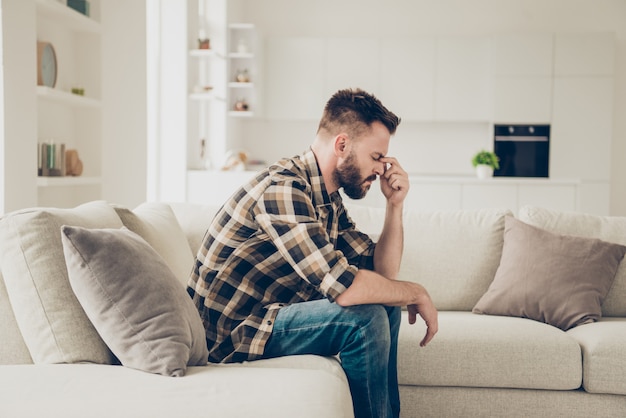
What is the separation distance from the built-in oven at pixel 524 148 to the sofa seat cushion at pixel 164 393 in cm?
570

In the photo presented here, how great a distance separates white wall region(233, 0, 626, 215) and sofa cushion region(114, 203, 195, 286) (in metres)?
4.82

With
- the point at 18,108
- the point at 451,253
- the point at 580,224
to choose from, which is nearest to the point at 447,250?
the point at 451,253

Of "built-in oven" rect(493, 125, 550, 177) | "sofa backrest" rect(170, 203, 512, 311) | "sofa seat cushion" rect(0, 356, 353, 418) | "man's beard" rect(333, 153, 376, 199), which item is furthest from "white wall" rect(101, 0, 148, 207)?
"built-in oven" rect(493, 125, 550, 177)

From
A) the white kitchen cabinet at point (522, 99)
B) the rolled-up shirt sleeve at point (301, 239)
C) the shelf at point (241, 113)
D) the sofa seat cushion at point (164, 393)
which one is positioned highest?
the white kitchen cabinet at point (522, 99)

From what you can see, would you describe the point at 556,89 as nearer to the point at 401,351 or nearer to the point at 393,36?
the point at 393,36

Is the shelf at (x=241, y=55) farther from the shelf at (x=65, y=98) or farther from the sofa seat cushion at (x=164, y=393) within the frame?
the sofa seat cushion at (x=164, y=393)

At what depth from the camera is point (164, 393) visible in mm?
1654

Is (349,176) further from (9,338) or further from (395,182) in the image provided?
(9,338)

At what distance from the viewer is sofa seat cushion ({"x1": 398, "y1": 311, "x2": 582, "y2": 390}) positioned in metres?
2.55

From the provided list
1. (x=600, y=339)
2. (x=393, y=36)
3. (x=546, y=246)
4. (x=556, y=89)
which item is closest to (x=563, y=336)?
(x=600, y=339)

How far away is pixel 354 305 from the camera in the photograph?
6.55 feet

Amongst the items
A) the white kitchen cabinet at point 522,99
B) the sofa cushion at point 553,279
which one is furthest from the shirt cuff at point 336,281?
the white kitchen cabinet at point 522,99

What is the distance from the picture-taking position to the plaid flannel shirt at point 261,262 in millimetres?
1969

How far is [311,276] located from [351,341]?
200 mm
